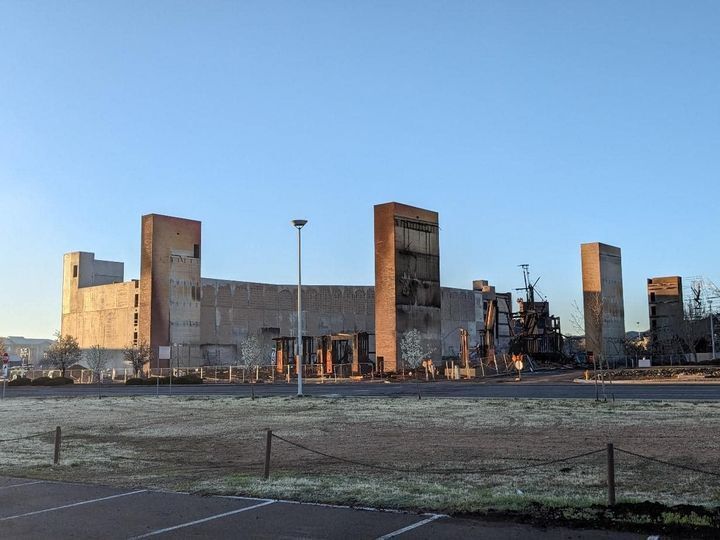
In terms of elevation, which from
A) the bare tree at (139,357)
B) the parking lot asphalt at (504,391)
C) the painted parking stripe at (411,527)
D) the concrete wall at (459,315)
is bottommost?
the parking lot asphalt at (504,391)

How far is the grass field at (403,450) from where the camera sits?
10.6 meters

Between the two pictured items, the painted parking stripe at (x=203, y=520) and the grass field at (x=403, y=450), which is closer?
the painted parking stripe at (x=203, y=520)

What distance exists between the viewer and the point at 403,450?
15.8m

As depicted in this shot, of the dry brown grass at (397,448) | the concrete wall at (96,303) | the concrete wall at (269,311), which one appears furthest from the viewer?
the concrete wall at (269,311)

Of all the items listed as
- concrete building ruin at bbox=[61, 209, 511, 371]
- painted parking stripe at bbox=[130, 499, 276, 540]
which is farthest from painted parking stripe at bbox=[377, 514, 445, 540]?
concrete building ruin at bbox=[61, 209, 511, 371]

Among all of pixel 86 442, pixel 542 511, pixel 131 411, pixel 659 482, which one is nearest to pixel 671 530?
pixel 542 511

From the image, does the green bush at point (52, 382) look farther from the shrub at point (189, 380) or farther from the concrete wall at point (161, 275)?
the concrete wall at point (161, 275)

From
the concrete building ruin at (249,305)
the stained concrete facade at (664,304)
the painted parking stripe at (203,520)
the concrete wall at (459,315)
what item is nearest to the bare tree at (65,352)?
the concrete building ruin at (249,305)

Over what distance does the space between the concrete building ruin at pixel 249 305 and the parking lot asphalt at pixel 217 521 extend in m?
54.9

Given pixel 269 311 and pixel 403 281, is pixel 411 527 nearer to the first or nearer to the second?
pixel 403 281

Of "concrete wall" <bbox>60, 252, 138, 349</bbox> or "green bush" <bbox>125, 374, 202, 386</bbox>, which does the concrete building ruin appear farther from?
"green bush" <bbox>125, 374, 202, 386</bbox>

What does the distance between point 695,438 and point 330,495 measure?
9456 mm

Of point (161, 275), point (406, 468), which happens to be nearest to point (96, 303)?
point (161, 275)

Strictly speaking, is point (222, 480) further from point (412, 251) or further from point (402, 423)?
point (412, 251)
